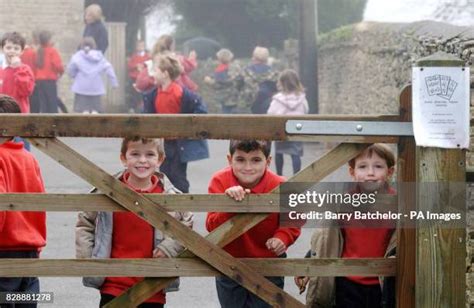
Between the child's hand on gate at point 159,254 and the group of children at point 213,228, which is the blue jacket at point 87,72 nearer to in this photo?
the group of children at point 213,228

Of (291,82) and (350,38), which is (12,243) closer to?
(291,82)

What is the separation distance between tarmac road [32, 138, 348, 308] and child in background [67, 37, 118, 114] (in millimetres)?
1767

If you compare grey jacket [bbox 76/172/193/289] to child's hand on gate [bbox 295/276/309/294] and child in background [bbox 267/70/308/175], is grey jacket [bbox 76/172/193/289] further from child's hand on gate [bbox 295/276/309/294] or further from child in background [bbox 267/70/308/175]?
child in background [bbox 267/70/308/175]

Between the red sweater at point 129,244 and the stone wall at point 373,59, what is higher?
the stone wall at point 373,59

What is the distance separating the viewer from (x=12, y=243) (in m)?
6.07

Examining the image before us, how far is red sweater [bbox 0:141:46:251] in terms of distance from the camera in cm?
607

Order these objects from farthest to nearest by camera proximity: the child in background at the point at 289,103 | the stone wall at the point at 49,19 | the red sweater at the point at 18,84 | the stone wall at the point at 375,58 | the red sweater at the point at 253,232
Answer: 1. the stone wall at the point at 49,19
2. the child in background at the point at 289,103
3. the red sweater at the point at 18,84
4. the stone wall at the point at 375,58
5. the red sweater at the point at 253,232

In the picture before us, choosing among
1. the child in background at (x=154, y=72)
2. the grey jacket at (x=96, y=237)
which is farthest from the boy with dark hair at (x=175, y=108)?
the grey jacket at (x=96, y=237)

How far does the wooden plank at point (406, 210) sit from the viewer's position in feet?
17.2

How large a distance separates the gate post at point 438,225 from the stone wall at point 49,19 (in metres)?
27.2

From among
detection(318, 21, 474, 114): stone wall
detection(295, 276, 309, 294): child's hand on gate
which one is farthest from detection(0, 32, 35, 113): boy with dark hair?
detection(295, 276, 309, 294): child's hand on gate

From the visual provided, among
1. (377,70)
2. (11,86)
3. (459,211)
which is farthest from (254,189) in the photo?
(377,70)

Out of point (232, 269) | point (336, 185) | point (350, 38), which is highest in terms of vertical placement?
point (350, 38)

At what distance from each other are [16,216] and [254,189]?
4.12ft
